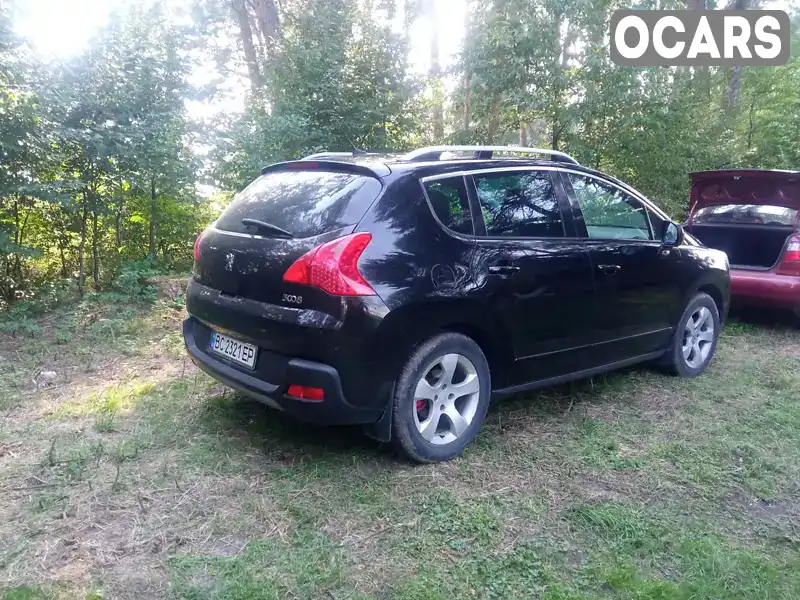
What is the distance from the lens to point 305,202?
3.49 meters

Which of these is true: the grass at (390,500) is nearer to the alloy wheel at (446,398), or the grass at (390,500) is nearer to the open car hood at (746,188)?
the alloy wheel at (446,398)

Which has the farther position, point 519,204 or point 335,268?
point 519,204

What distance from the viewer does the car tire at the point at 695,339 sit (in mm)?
5113

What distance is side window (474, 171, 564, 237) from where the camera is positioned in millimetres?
3818

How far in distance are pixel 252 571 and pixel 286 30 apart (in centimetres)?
1013

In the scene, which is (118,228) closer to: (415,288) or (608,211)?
(415,288)

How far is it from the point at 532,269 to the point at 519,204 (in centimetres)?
43

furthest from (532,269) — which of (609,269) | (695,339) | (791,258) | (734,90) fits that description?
(734,90)

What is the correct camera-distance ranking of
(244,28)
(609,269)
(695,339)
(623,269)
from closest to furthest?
(609,269) < (623,269) < (695,339) < (244,28)

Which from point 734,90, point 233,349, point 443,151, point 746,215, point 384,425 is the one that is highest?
point 734,90

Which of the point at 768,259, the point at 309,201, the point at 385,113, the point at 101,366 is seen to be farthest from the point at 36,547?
the point at 385,113

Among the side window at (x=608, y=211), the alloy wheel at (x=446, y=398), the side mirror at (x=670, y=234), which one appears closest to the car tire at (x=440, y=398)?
the alloy wheel at (x=446, y=398)

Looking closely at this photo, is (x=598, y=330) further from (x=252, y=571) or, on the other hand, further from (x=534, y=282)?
(x=252, y=571)

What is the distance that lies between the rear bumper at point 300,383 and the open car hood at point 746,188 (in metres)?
5.34
